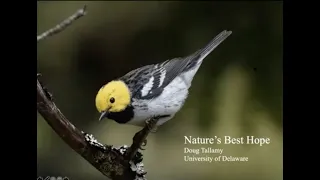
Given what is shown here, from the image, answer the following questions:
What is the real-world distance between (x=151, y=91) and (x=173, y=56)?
137 mm

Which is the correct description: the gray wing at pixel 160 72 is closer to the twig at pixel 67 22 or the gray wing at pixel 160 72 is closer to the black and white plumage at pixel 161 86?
the black and white plumage at pixel 161 86

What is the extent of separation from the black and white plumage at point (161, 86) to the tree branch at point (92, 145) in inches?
2.3

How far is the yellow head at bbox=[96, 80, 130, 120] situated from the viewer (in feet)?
5.27

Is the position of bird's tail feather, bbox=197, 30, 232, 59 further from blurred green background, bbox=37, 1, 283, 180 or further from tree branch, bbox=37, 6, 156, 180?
tree branch, bbox=37, 6, 156, 180

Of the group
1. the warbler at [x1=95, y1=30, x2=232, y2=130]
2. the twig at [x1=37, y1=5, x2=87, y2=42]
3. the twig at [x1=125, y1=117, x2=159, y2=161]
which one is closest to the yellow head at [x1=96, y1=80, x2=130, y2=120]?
the warbler at [x1=95, y1=30, x2=232, y2=130]

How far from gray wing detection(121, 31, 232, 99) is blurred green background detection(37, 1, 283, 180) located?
0.06ft

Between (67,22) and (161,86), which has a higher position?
(67,22)

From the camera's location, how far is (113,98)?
1.61 meters

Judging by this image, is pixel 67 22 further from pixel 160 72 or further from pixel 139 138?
pixel 139 138

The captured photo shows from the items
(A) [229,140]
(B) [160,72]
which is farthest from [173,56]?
(A) [229,140]

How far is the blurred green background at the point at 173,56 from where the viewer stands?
1.63 m

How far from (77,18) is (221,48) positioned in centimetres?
48

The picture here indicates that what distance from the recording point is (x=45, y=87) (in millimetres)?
1644
